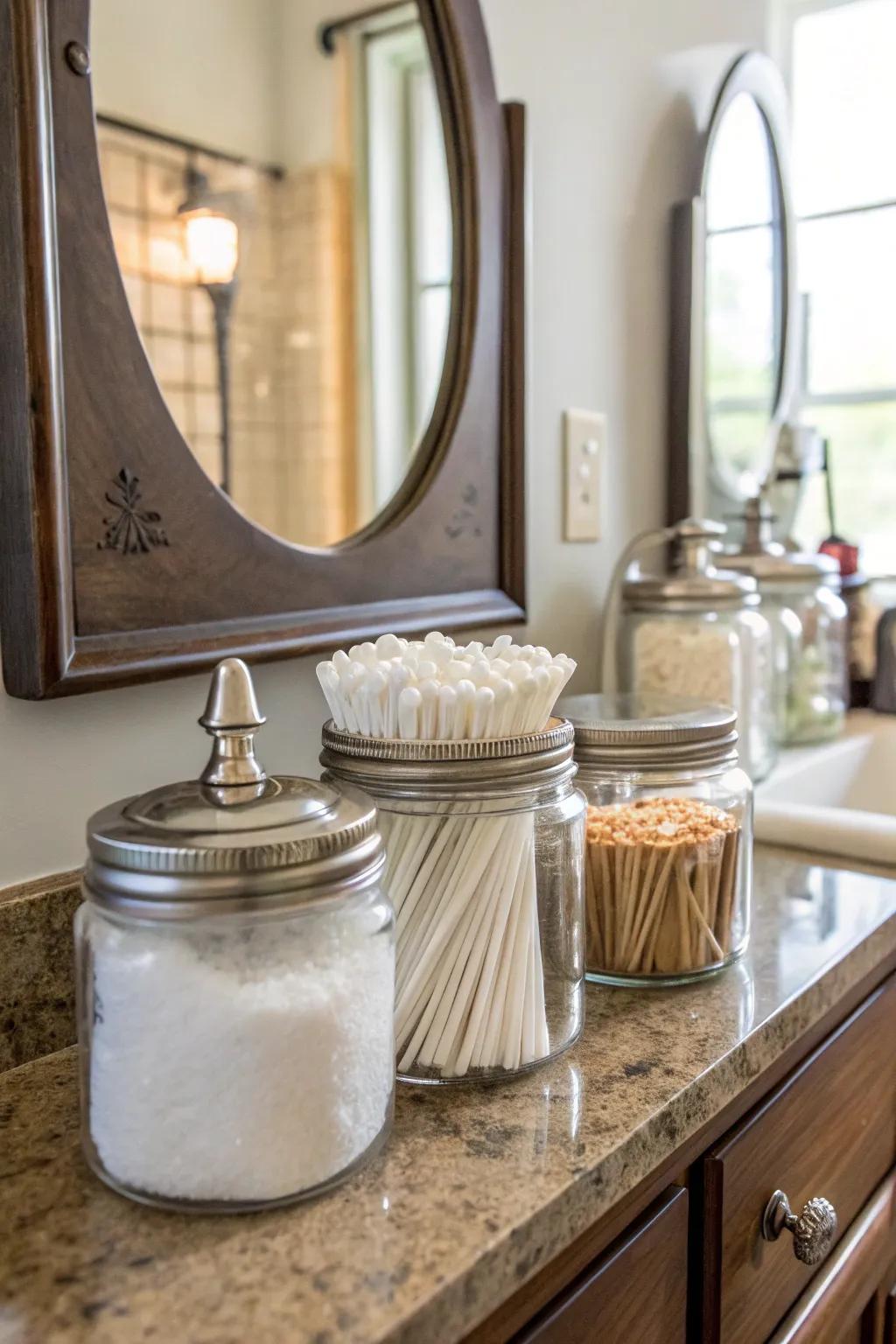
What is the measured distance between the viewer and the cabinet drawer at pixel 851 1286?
778 millimetres

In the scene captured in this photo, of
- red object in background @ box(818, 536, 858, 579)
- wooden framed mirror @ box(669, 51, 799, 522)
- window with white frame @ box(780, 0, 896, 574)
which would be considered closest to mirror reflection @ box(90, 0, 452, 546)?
wooden framed mirror @ box(669, 51, 799, 522)

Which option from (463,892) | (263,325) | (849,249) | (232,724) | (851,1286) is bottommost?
(851,1286)

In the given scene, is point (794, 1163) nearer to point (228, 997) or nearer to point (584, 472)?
point (228, 997)

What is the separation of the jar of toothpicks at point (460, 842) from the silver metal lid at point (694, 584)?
0.51 meters

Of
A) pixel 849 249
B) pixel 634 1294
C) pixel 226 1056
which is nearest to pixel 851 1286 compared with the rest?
pixel 634 1294

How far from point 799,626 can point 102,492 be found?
97cm

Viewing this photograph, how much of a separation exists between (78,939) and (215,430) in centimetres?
35

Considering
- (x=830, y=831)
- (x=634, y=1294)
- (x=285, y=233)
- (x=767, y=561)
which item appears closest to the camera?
(x=634, y=1294)

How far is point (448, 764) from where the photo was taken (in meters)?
0.60

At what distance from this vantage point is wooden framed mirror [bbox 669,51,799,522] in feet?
4.39

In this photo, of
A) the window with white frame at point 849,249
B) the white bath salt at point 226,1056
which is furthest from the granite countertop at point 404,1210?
the window with white frame at point 849,249

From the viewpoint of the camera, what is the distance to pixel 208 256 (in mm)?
733

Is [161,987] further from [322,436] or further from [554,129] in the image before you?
[554,129]

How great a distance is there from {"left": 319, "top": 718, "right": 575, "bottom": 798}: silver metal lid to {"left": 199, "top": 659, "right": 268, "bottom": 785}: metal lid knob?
3.3 inches
